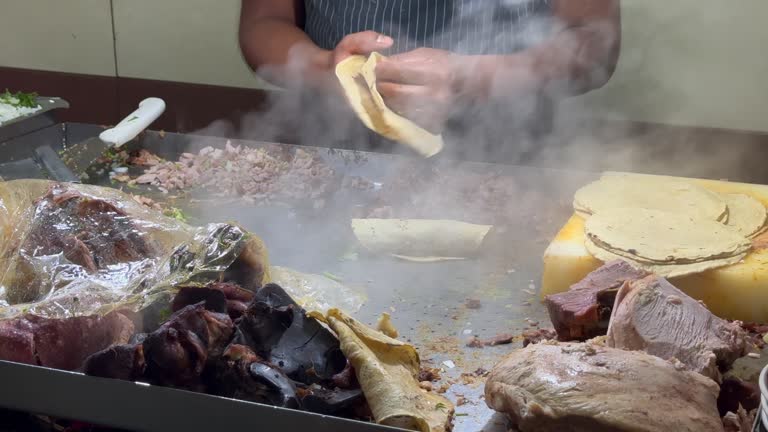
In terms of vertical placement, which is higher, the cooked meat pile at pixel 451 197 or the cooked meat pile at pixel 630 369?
the cooked meat pile at pixel 630 369

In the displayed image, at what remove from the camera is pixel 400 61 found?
2947mm

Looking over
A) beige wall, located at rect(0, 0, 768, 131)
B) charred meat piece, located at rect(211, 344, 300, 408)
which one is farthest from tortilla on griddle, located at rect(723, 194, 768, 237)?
charred meat piece, located at rect(211, 344, 300, 408)

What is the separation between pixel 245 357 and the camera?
1585 millimetres

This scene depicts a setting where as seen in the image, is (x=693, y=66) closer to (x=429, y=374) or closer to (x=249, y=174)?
(x=249, y=174)

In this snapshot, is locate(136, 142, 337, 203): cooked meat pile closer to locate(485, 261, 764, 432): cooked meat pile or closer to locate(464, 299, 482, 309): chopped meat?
locate(464, 299, 482, 309): chopped meat

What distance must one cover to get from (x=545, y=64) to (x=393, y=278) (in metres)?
1.18

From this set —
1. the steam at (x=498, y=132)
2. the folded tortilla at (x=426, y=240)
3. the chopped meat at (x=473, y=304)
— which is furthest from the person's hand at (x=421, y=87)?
the chopped meat at (x=473, y=304)

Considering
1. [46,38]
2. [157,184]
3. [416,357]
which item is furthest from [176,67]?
[416,357]

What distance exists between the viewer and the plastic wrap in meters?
1.87

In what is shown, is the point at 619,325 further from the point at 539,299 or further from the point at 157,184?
the point at 157,184

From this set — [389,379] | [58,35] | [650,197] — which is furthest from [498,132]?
[58,35]

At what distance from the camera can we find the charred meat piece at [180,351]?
156 cm

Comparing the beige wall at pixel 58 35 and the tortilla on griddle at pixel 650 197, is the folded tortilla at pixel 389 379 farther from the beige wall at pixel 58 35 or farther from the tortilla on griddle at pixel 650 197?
the beige wall at pixel 58 35

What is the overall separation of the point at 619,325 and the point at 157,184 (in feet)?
6.06
